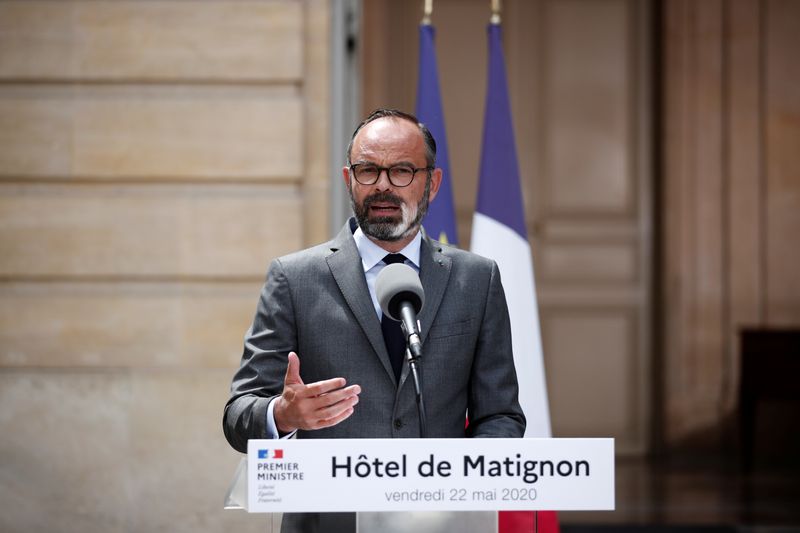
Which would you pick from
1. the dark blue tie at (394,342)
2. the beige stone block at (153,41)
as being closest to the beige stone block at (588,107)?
the beige stone block at (153,41)

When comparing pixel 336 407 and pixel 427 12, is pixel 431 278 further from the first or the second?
pixel 427 12

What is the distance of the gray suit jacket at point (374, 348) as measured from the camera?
6.25ft

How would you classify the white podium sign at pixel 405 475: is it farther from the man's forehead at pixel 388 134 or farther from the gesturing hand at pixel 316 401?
the man's forehead at pixel 388 134

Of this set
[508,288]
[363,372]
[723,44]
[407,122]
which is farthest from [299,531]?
[723,44]

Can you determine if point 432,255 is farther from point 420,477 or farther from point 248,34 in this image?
point 248,34

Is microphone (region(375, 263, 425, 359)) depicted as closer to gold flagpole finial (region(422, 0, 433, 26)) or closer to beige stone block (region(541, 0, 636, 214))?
gold flagpole finial (region(422, 0, 433, 26))

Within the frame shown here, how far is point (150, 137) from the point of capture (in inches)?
163

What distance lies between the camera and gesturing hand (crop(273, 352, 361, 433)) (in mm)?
1516

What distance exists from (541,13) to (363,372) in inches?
245

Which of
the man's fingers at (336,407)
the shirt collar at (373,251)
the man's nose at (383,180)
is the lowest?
the man's fingers at (336,407)

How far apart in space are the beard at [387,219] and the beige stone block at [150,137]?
2298mm

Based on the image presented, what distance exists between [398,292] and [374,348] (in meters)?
0.38

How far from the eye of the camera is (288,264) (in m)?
2.00

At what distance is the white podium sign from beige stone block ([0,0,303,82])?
2895 millimetres
